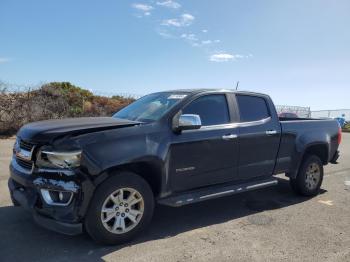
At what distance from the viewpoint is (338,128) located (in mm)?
7371

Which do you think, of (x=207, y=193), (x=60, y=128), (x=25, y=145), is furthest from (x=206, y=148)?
(x=25, y=145)

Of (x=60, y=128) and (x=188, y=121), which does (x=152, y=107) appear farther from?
(x=60, y=128)

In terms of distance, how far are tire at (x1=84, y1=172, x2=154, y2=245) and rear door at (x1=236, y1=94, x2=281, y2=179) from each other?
→ 1.77 m

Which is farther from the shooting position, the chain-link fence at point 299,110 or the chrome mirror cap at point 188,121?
the chain-link fence at point 299,110

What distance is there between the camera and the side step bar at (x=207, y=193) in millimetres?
4734

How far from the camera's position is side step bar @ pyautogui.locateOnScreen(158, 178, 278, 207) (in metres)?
4.73

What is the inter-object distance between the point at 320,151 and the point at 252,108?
203cm

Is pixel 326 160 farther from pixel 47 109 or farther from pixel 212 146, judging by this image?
pixel 47 109

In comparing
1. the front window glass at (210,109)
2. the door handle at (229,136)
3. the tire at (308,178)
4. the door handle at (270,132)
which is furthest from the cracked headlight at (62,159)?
the tire at (308,178)

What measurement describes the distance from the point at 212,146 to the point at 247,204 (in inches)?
65.5

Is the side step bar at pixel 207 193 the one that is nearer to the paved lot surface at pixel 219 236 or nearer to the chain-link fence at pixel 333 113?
the paved lot surface at pixel 219 236

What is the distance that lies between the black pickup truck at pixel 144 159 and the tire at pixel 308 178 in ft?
1.23

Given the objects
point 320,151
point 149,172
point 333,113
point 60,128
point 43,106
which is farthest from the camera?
point 333,113

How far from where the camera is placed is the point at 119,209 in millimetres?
4332
